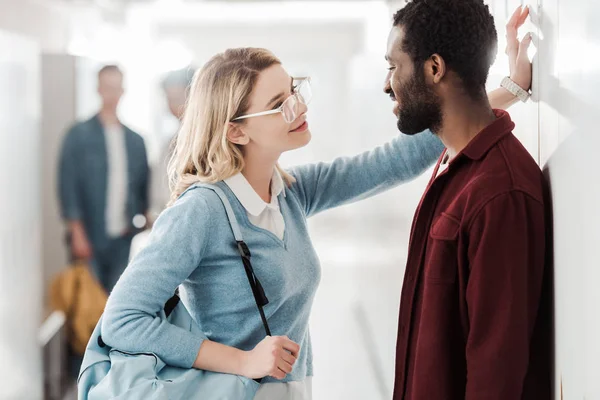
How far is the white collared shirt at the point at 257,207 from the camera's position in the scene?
170 centimetres

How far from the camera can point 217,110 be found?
5.76ft

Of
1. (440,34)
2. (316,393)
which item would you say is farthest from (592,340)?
(316,393)

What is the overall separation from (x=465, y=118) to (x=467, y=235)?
239 millimetres

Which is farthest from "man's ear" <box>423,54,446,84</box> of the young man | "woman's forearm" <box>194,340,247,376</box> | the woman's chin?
"woman's forearm" <box>194,340,247,376</box>

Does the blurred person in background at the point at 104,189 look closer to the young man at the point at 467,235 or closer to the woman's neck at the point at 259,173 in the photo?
the woman's neck at the point at 259,173

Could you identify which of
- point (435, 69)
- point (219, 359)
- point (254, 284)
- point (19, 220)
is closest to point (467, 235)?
point (435, 69)

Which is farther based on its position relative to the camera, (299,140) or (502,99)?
(299,140)

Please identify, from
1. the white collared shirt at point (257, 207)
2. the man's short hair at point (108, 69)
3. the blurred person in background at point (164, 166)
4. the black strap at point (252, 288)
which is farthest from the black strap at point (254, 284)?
the man's short hair at point (108, 69)

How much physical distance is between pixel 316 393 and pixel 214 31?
25.0ft

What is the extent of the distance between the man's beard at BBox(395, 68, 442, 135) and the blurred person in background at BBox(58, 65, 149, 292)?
139 inches

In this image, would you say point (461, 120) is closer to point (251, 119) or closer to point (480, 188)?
point (480, 188)

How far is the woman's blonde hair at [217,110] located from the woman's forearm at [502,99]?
528 mm

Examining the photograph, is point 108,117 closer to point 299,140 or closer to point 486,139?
point 299,140

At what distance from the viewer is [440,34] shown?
4.49 ft
